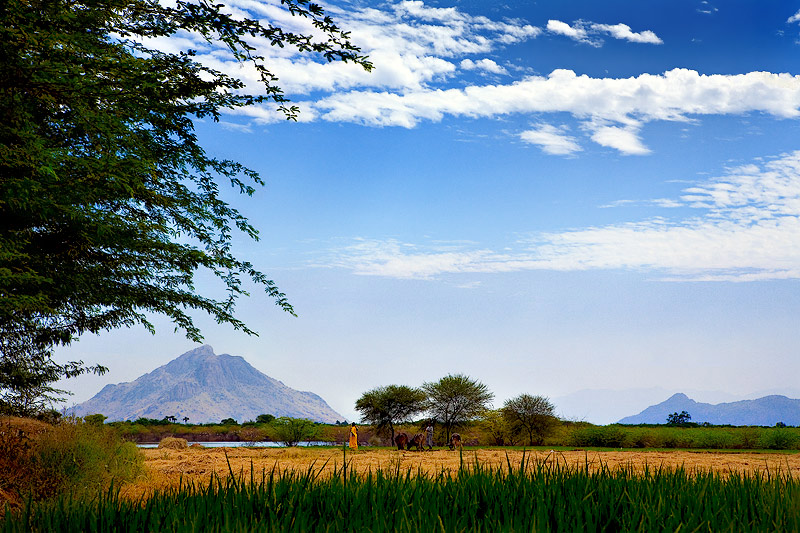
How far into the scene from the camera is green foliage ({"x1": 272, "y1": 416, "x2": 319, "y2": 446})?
38625 mm

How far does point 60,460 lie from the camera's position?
1315 centimetres

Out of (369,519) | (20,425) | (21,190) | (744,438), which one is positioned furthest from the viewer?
(744,438)

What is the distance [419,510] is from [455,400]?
37.7m

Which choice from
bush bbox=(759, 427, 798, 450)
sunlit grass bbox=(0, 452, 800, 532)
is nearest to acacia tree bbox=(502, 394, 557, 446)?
bush bbox=(759, 427, 798, 450)

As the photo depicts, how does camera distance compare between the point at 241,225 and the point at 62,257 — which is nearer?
the point at 62,257

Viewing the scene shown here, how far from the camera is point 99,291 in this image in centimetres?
1352

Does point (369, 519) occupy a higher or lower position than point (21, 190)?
lower

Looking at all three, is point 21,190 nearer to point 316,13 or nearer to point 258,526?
point 316,13

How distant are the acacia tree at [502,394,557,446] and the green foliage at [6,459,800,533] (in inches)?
1362

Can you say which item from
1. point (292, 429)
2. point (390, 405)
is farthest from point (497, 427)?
point (292, 429)

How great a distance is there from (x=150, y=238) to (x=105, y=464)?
5.25 meters

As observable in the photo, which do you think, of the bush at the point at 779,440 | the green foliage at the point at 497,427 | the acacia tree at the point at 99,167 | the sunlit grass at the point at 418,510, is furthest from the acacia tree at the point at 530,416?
the sunlit grass at the point at 418,510

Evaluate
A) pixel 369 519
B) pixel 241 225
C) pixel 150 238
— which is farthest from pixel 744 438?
pixel 369 519

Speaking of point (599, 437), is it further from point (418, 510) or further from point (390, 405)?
point (418, 510)
